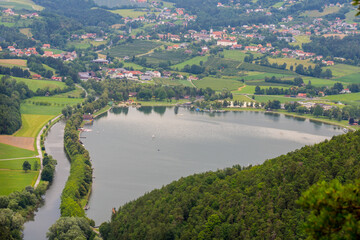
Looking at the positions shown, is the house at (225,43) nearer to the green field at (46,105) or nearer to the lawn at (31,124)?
the green field at (46,105)

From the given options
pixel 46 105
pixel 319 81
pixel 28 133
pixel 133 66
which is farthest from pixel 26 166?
pixel 319 81

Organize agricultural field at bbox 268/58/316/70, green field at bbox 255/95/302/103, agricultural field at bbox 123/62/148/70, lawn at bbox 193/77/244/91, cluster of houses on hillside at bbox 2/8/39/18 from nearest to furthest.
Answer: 1. green field at bbox 255/95/302/103
2. lawn at bbox 193/77/244/91
3. agricultural field at bbox 123/62/148/70
4. agricultural field at bbox 268/58/316/70
5. cluster of houses on hillside at bbox 2/8/39/18

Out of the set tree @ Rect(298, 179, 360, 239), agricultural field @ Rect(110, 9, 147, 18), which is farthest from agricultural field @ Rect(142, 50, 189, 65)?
tree @ Rect(298, 179, 360, 239)

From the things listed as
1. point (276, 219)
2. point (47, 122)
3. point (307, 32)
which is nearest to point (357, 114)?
point (47, 122)

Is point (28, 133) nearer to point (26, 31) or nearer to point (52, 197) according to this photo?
point (52, 197)

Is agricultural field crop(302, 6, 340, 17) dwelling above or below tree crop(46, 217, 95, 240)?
above

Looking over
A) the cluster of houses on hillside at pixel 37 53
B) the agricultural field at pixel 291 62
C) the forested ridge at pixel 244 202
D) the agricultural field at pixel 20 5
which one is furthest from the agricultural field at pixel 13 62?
the forested ridge at pixel 244 202

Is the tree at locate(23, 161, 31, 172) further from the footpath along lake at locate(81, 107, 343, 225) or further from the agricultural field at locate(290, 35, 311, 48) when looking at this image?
the agricultural field at locate(290, 35, 311, 48)
